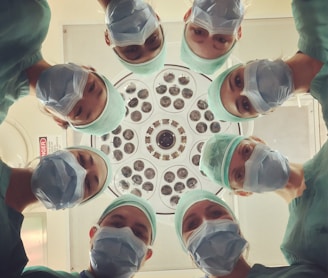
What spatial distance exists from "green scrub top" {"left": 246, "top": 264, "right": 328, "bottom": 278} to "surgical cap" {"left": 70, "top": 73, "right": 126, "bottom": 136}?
1.63 feet

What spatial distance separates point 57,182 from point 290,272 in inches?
20.3

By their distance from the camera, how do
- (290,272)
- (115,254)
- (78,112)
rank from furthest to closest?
(78,112) → (115,254) → (290,272)

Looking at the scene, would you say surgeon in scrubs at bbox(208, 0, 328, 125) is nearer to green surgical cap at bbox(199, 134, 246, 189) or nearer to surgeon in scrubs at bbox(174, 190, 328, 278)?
green surgical cap at bbox(199, 134, 246, 189)

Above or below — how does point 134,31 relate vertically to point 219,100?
above

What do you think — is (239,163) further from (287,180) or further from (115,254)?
(115,254)

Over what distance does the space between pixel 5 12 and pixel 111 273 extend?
22.2 inches

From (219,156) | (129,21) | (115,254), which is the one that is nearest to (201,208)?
(219,156)

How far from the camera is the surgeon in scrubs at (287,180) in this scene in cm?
98

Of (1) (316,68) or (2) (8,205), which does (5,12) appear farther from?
(1) (316,68)

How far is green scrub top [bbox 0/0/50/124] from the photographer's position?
2.98ft

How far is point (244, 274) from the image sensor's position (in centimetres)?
106

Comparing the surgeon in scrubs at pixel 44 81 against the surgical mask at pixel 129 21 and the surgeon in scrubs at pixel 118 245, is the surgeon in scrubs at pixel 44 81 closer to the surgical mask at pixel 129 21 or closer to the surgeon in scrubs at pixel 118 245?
the surgical mask at pixel 129 21

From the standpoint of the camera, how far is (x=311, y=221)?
1.00 m

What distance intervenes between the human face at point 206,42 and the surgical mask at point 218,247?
40cm
